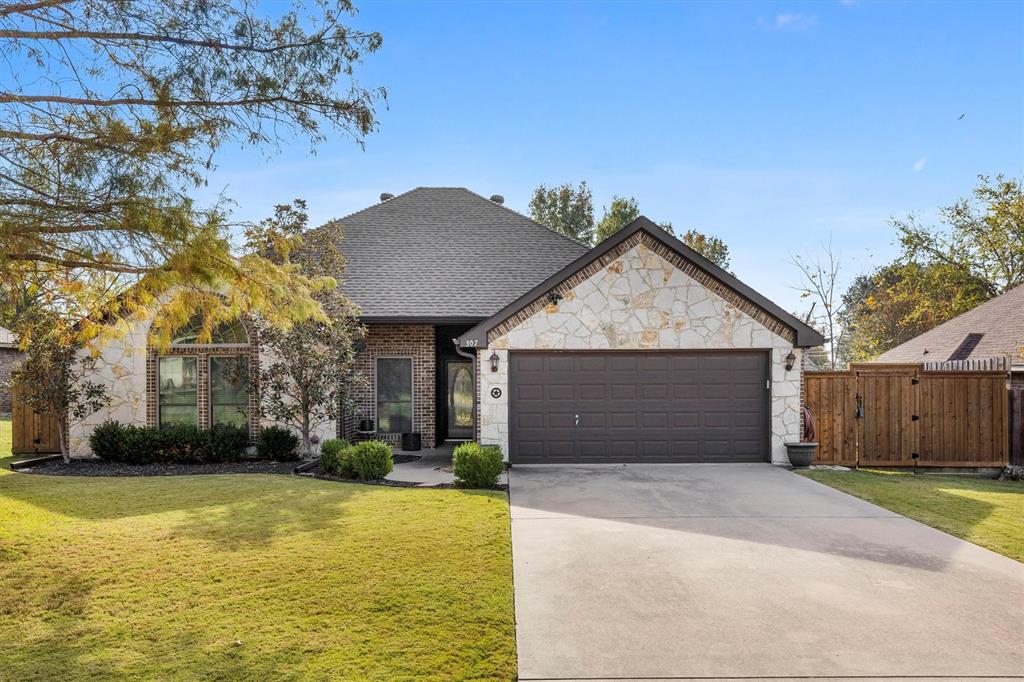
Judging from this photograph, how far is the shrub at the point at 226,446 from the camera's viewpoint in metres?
12.9

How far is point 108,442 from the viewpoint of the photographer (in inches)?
513

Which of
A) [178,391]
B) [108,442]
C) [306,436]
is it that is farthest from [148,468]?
[306,436]

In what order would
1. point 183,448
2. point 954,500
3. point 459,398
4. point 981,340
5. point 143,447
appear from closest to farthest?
point 954,500 < point 143,447 < point 183,448 < point 459,398 < point 981,340

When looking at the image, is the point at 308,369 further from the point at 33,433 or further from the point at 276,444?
the point at 33,433

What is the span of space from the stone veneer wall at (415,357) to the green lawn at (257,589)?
5623mm

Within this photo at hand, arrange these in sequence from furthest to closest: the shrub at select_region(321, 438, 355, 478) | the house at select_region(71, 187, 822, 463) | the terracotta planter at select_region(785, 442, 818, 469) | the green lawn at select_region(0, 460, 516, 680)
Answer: the house at select_region(71, 187, 822, 463) < the terracotta planter at select_region(785, 442, 818, 469) < the shrub at select_region(321, 438, 355, 478) < the green lawn at select_region(0, 460, 516, 680)

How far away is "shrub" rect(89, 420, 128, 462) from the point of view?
13023 mm

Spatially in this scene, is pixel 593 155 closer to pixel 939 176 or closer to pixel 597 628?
pixel 939 176

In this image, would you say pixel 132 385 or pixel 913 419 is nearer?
pixel 913 419

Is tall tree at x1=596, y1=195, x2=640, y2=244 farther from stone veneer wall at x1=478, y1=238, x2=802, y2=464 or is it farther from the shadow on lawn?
the shadow on lawn

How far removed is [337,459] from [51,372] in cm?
647

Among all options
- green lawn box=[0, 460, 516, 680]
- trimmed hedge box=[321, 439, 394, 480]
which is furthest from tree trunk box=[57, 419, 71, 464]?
trimmed hedge box=[321, 439, 394, 480]

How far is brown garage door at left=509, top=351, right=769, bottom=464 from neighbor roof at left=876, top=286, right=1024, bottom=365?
6.29m

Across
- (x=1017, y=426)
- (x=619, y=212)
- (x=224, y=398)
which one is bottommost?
(x=1017, y=426)
